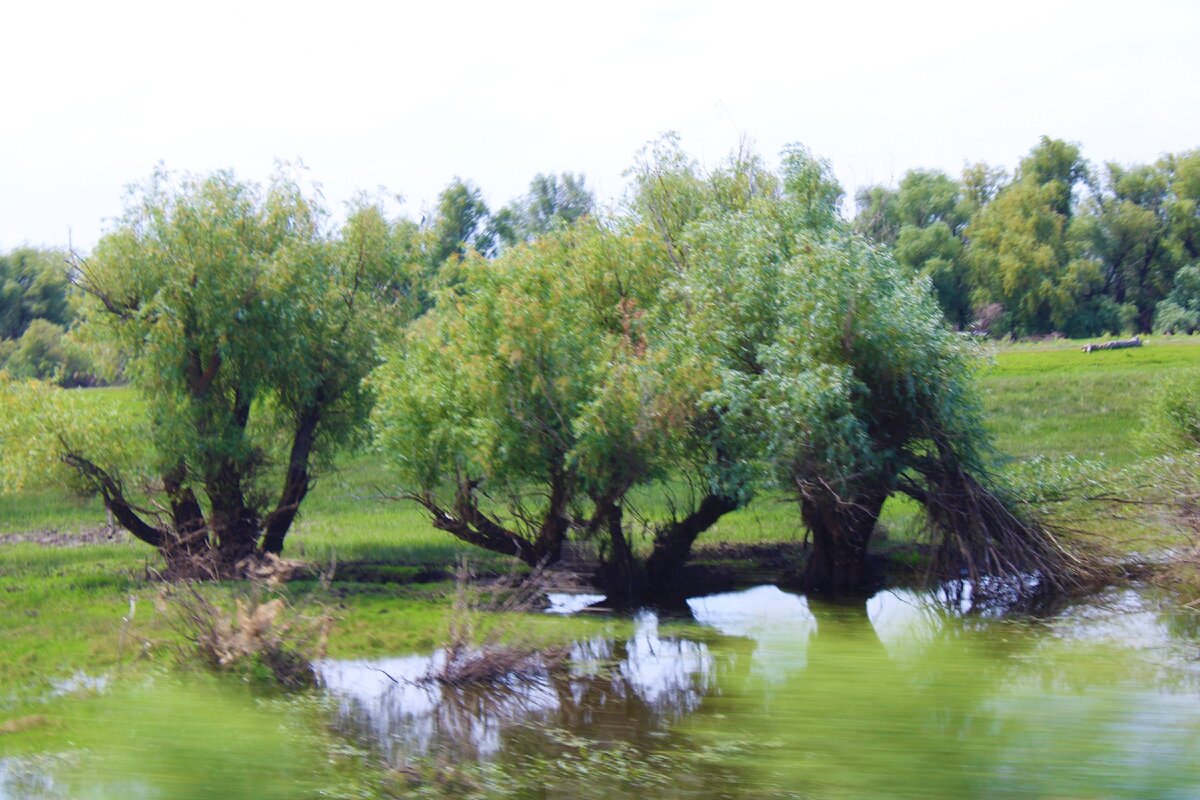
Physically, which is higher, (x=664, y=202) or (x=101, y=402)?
(x=664, y=202)

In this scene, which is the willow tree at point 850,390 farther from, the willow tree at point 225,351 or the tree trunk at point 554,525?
the willow tree at point 225,351

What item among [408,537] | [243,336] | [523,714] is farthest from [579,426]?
[408,537]

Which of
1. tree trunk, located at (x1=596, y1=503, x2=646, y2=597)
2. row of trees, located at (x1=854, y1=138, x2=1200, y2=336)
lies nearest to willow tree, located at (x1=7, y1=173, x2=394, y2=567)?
tree trunk, located at (x1=596, y1=503, x2=646, y2=597)

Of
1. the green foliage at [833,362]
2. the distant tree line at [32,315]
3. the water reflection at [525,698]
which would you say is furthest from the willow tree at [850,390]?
the distant tree line at [32,315]

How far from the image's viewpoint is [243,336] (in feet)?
76.5

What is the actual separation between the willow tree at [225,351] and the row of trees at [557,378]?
0.17 ft

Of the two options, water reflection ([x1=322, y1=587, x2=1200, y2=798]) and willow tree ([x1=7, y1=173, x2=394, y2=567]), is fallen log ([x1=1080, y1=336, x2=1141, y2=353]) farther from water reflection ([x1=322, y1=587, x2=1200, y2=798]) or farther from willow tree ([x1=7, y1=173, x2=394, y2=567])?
willow tree ([x1=7, y1=173, x2=394, y2=567])

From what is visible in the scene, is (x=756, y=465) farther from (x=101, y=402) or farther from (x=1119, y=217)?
(x=1119, y=217)

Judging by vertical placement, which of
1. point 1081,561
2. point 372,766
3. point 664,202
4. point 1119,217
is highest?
point 1119,217

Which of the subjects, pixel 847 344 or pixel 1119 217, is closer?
pixel 847 344

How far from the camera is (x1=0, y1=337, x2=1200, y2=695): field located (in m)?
18.2

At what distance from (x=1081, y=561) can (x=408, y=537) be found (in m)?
15.5

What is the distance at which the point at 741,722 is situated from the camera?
1410 cm

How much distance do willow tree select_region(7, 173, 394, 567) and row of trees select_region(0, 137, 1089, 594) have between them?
0.05 meters
